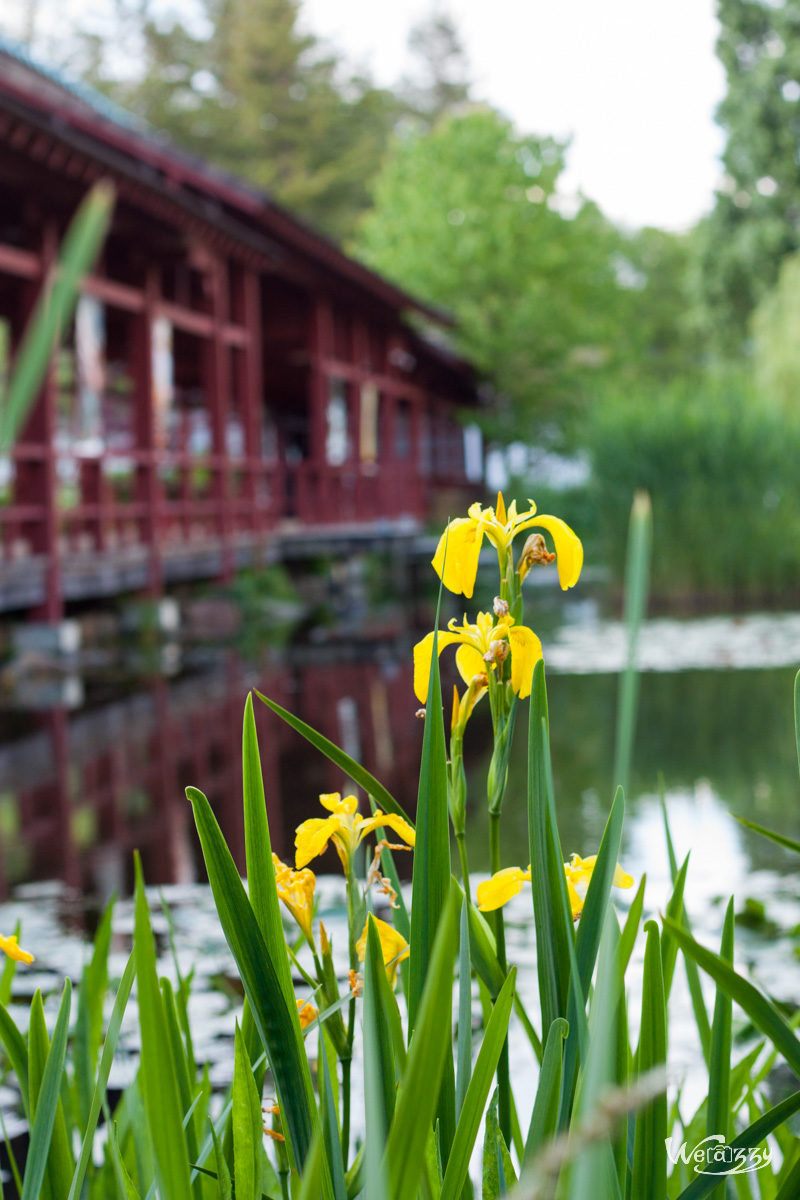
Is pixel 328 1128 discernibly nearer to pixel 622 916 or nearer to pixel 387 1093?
pixel 387 1093

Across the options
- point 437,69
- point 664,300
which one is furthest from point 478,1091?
point 437,69

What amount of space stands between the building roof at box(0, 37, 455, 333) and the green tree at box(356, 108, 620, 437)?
751 cm

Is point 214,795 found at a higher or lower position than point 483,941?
lower

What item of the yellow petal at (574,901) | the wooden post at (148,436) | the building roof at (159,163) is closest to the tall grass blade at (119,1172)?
the yellow petal at (574,901)

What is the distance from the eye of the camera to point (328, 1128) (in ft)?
3.16

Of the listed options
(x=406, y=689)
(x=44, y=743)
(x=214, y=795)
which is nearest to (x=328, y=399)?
(x=406, y=689)

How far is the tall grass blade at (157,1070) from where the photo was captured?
710 millimetres

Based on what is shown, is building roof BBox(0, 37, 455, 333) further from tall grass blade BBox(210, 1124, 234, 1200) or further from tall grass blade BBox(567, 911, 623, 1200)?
tall grass blade BBox(567, 911, 623, 1200)

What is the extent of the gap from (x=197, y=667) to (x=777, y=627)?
4.89 m

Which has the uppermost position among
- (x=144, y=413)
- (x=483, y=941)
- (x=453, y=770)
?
(x=144, y=413)

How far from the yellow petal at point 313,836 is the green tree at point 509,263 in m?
24.7

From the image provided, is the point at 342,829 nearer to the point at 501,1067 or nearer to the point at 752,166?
the point at 501,1067

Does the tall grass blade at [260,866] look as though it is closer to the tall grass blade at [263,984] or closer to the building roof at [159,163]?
the tall grass blade at [263,984]

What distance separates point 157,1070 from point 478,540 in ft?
1.47
